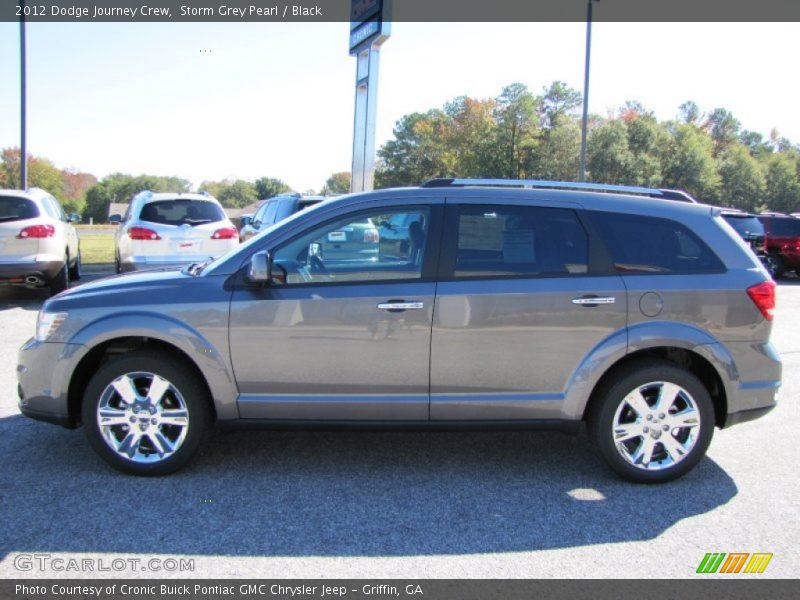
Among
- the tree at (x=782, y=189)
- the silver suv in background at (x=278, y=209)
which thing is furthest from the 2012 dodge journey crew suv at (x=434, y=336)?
the tree at (x=782, y=189)

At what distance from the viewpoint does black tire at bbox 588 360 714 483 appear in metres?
4.21

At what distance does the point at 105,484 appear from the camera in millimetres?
4121

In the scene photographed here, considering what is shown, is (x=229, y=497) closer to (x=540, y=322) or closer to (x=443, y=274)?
(x=443, y=274)

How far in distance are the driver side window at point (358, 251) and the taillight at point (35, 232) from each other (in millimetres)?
7892

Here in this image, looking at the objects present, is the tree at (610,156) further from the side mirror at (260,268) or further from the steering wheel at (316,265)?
the side mirror at (260,268)

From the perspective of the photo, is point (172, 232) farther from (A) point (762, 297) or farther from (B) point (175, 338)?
(A) point (762, 297)

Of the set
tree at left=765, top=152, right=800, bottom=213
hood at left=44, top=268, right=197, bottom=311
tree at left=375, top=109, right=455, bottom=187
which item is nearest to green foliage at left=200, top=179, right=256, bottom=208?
tree at left=375, top=109, right=455, bottom=187

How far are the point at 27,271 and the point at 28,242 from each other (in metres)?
0.43

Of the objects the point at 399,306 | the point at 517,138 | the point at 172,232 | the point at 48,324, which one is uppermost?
the point at 517,138

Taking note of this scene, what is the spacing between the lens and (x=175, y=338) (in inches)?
163

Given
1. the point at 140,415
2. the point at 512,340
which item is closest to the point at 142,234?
the point at 140,415
